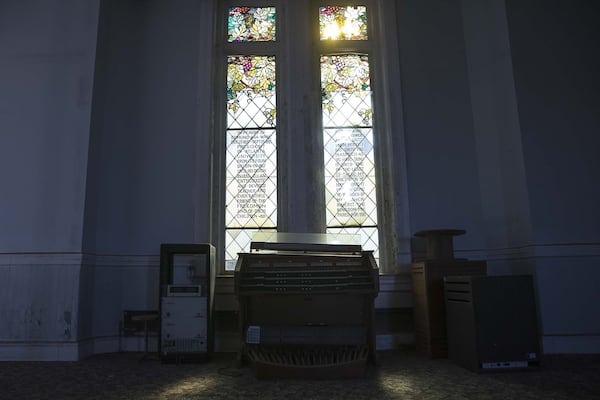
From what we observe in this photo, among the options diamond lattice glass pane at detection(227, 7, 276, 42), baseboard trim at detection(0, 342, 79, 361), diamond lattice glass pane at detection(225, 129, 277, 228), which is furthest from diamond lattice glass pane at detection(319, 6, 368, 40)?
baseboard trim at detection(0, 342, 79, 361)

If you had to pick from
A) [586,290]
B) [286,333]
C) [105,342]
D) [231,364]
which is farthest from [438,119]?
[105,342]

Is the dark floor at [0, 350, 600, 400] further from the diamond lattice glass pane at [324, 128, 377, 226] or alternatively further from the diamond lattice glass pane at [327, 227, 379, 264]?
the diamond lattice glass pane at [324, 128, 377, 226]

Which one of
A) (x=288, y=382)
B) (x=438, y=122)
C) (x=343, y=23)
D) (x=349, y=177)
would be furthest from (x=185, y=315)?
(x=343, y=23)

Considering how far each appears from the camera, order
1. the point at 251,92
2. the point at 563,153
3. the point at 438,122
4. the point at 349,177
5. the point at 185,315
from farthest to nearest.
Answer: the point at 251,92 → the point at 349,177 → the point at 438,122 → the point at 563,153 → the point at 185,315

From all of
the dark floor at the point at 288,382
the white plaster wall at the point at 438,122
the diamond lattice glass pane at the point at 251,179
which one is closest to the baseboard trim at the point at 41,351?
the dark floor at the point at 288,382

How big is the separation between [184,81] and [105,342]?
7.42 ft

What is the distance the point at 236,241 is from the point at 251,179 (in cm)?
56

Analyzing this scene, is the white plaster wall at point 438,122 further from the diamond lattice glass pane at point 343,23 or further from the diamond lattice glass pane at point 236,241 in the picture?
the diamond lattice glass pane at point 236,241

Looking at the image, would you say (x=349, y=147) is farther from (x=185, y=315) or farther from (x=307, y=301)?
(x=185, y=315)

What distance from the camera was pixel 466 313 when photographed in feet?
8.71

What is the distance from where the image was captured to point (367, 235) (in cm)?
387

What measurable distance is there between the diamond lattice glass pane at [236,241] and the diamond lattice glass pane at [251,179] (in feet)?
0.15

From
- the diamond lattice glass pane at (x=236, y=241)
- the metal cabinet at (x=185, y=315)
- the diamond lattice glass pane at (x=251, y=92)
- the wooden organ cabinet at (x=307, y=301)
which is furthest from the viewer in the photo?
the diamond lattice glass pane at (x=251, y=92)

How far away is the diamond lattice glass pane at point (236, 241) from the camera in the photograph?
385cm
